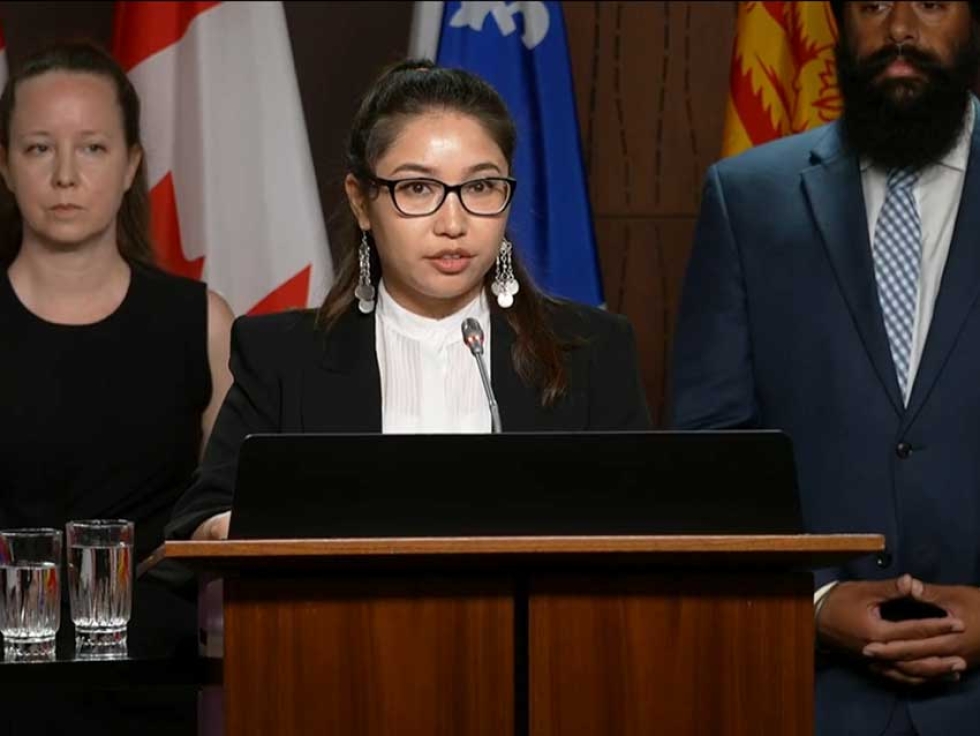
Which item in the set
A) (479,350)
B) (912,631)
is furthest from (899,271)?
(479,350)

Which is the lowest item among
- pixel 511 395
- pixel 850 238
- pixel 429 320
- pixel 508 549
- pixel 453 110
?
pixel 508 549

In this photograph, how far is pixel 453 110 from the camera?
279 cm

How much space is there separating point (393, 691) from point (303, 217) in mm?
2517

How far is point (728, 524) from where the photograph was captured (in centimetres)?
210

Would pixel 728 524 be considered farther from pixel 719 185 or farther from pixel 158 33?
pixel 158 33

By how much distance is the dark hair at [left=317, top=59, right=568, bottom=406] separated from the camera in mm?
2752

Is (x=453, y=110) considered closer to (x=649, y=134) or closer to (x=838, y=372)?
(x=838, y=372)

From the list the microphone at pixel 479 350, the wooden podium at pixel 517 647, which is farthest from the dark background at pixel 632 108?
the wooden podium at pixel 517 647

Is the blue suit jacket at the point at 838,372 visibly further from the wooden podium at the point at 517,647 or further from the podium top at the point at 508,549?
the podium top at the point at 508,549

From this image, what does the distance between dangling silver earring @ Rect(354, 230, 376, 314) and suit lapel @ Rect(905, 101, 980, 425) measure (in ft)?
3.00

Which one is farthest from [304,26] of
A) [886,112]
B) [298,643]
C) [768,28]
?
[298,643]

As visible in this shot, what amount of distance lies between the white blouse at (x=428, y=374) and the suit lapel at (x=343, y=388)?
2 cm

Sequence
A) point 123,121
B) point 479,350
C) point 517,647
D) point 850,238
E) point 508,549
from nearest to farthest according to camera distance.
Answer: point 508,549 → point 517,647 → point 479,350 → point 850,238 → point 123,121

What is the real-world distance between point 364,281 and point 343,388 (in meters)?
0.20
